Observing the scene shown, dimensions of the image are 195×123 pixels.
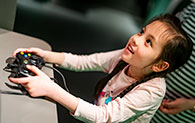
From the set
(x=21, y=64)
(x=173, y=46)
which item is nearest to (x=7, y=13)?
(x=21, y=64)

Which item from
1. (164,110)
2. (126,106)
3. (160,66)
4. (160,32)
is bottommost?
(164,110)

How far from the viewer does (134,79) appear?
80 cm

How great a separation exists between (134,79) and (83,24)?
133cm

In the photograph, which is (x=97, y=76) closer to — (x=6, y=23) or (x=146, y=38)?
(x=6, y=23)

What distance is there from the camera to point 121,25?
2.24m

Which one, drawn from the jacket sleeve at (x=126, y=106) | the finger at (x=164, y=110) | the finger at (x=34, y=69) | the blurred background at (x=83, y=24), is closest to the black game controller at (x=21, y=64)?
the finger at (x=34, y=69)

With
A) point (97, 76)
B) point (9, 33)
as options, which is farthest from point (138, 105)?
point (97, 76)

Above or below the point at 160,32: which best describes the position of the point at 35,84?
below

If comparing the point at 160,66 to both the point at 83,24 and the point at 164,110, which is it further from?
the point at 83,24

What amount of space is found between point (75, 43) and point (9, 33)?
3.01ft

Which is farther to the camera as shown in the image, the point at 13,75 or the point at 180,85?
the point at 180,85

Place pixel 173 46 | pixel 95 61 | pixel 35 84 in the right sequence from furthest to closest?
1. pixel 95 61
2. pixel 173 46
3. pixel 35 84

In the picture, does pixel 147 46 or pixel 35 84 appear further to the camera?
pixel 147 46

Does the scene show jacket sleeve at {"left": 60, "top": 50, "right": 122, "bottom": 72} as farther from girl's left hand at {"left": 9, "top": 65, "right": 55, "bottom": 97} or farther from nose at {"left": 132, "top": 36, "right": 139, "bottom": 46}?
girl's left hand at {"left": 9, "top": 65, "right": 55, "bottom": 97}
